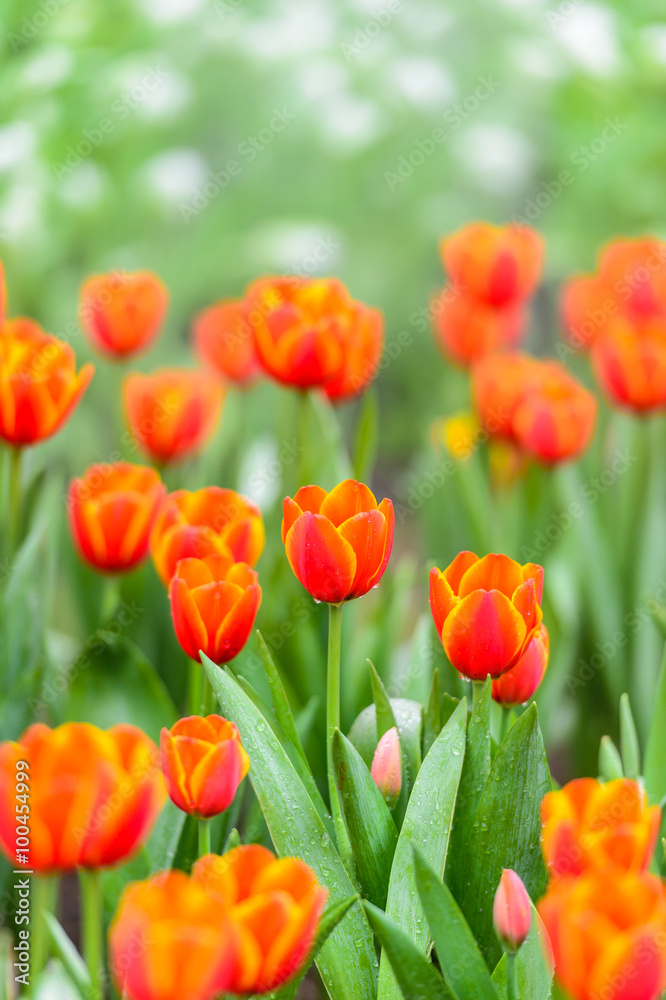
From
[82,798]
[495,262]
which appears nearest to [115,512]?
[82,798]

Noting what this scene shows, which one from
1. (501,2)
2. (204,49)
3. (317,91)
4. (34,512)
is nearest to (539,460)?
(34,512)

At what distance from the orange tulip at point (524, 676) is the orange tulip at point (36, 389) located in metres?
0.47

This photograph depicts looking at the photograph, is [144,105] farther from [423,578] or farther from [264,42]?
[423,578]

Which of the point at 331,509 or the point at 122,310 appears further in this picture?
the point at 122,310

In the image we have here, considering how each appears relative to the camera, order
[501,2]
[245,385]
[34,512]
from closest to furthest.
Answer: [34,512], [245,385], [501,2]

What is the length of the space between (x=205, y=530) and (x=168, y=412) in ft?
1.72

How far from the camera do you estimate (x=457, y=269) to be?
62.2 inches

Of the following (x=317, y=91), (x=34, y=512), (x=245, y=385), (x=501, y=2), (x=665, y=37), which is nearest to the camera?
(x=34, y=512)

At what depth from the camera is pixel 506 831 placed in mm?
754

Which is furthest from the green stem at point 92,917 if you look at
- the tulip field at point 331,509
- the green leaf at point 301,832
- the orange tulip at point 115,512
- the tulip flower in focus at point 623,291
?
the tulip flower in focus at point 623,291

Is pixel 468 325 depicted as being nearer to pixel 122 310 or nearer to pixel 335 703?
pixel 122 310

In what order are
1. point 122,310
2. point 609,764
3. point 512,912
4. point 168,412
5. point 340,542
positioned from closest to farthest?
point 512,912 < point 340,542 < point 609,764 < point 168,412 < point 122,310

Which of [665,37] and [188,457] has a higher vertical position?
[665,37]

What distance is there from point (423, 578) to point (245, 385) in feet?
1.56
